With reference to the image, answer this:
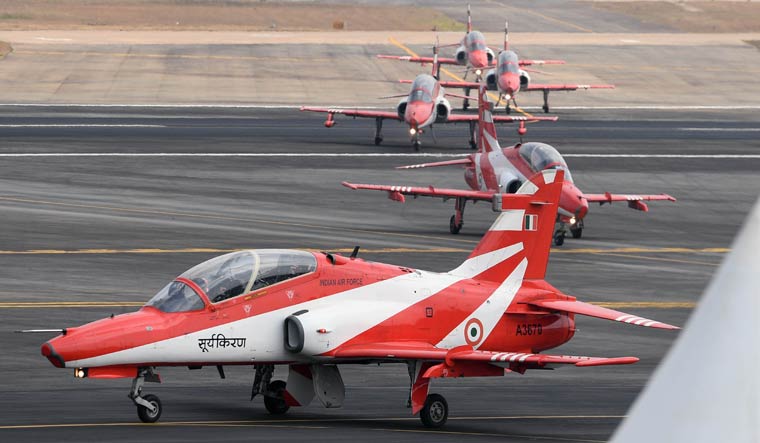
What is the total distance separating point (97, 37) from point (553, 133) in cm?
5083

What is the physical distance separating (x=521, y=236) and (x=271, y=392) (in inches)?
188

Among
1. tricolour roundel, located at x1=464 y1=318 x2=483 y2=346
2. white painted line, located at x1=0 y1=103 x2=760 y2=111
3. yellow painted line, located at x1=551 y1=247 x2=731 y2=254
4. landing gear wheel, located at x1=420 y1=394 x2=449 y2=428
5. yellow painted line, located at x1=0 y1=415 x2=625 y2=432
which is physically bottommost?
white painted line, located at x1=0 y1=103 x2=760 y2=111

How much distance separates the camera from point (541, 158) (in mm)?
39094

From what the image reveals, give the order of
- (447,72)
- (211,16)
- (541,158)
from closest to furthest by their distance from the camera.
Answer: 1. (541,158)
2. (447,72)
3. (211,16)

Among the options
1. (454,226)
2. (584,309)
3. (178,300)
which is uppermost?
(178,300)

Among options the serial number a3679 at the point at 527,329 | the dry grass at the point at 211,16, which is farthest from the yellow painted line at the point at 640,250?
the dry grass at the point at 211,16

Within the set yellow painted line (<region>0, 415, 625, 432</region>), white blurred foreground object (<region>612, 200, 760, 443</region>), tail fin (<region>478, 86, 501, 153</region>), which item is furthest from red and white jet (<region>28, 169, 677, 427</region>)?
tail fin (<region>478, 86, 501, 153</region>)

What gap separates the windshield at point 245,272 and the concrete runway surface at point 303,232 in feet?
6.43

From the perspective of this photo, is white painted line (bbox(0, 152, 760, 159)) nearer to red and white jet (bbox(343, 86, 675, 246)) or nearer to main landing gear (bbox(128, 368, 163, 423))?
red and white jet (bbox(343, 86, 675, 246))

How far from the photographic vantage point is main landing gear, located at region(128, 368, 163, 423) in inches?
746

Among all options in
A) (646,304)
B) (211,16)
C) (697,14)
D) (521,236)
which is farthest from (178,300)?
(697,14)

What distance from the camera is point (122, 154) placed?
57.8 meters

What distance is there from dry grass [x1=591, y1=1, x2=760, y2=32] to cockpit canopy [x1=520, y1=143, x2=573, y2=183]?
89.7m

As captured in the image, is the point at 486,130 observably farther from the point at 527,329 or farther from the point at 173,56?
the point at 173,56
